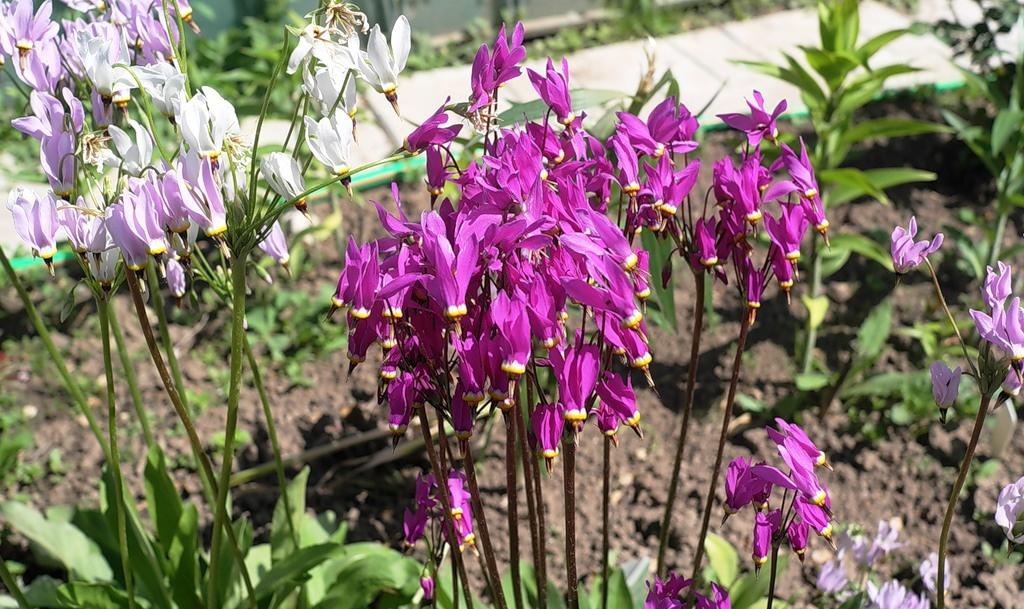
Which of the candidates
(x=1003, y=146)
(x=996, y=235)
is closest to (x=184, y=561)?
(x=996, y=235)

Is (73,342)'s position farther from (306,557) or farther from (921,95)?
(921,95)

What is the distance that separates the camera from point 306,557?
1.91 meters

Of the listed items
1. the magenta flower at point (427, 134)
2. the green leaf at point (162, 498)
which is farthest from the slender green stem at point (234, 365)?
the green leaf at point (162, 498)

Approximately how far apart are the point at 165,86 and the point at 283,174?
241 millimetres

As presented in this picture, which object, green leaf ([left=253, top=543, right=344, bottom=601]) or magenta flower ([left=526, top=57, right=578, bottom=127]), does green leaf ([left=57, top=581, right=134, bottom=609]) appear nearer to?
green leaf ([left=253, top=543, right=344, bottom=601])

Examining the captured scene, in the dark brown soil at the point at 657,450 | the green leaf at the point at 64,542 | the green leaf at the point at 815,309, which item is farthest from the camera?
the green leaf at the point at 815,309

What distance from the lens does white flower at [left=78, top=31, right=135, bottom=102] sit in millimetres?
1445

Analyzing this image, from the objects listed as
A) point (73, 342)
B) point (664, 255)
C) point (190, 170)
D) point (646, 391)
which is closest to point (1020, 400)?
point (646, 391)

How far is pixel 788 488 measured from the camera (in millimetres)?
1401

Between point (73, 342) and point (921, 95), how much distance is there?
11.7 ft

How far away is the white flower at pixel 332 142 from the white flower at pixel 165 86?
0.17 meters

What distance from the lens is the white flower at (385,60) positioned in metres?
1.30

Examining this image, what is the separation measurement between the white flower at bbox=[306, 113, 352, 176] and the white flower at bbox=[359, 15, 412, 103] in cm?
8

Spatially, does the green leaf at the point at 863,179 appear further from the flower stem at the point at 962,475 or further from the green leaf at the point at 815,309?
the flower stem at the point at 962,475
